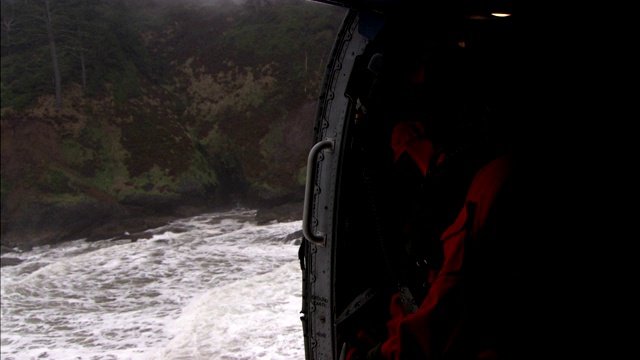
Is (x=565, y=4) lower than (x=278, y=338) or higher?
higher

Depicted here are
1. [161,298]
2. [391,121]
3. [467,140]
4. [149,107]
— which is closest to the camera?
[467,140]

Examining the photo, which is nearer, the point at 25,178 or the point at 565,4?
the point at 565,4

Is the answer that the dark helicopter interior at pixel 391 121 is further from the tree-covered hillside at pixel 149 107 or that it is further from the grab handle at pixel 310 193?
the tree-covered hillside at pixel 149 107

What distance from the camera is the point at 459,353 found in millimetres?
1666

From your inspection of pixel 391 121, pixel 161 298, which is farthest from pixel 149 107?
pixel 391 121

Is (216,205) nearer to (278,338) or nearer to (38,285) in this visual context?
(38,285)

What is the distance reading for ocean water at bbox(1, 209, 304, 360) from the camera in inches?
384

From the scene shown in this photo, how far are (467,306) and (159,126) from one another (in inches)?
1050

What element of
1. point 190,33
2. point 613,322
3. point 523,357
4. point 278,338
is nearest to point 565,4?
point 613,322

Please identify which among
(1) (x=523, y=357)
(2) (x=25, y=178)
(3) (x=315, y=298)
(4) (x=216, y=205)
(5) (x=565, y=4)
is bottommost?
(4) (x=216, y=205)

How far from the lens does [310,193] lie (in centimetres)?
307

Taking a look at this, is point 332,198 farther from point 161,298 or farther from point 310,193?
point 161,298

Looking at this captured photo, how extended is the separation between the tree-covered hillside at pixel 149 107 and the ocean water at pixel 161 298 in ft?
11.5

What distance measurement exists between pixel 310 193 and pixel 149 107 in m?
26.1
